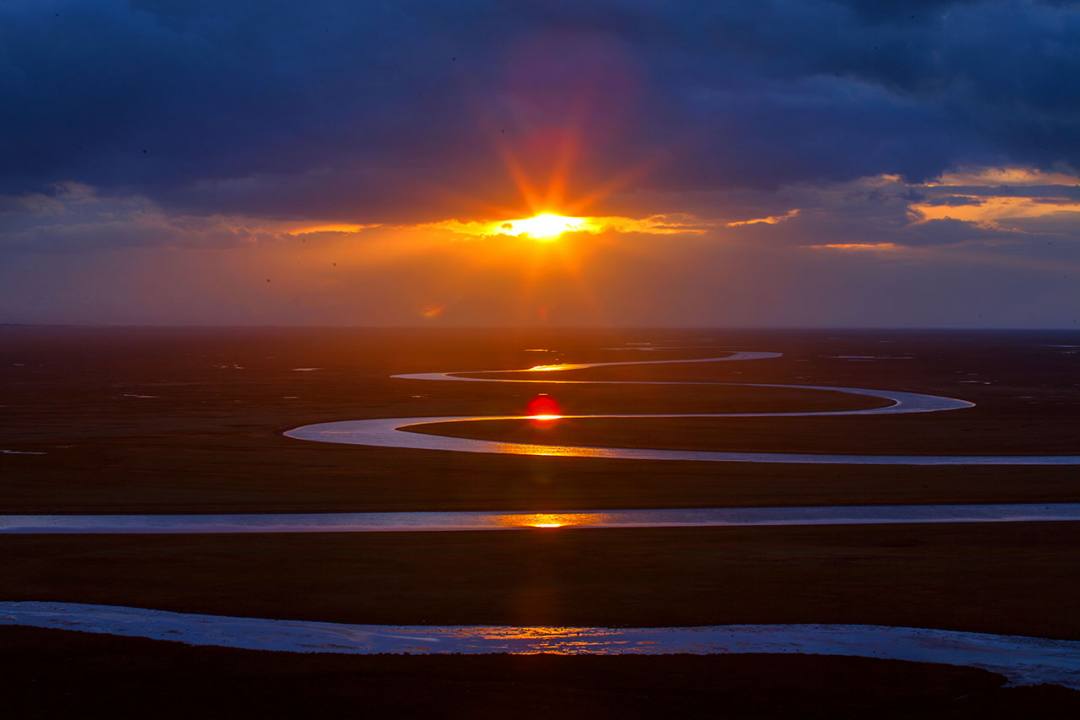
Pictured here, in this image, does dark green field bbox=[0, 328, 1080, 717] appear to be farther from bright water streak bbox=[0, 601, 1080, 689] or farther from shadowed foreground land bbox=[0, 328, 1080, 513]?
bright water streak bbox=[0, 601, 1080, 689]

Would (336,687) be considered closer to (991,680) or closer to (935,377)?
(991,680)

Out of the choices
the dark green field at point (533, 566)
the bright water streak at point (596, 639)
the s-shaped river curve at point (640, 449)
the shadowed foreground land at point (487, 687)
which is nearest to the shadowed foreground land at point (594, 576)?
the dark green field at point (533, 566)

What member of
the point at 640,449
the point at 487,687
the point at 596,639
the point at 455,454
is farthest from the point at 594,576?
the point at 640,449

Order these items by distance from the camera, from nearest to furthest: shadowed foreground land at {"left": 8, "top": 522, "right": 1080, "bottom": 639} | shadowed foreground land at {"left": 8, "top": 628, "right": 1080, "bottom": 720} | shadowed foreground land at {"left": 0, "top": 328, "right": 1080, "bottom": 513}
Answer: shadowed foreground land at {"left": 8, "top": 628, "right": 1080, "bottom": 720}
shadowed foreground land at {"left": 8, "top": 522, "right": 1080, "bottom": 639}
shadowed foreground land at {"left": 0, "top": 328, "right": 1080, "bottom": 513}

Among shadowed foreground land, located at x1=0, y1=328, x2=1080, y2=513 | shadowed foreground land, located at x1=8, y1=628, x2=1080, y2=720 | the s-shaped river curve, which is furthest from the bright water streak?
the s-shaped river curve

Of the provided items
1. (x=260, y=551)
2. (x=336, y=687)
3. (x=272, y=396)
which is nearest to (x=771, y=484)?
(x=260, y=551)
